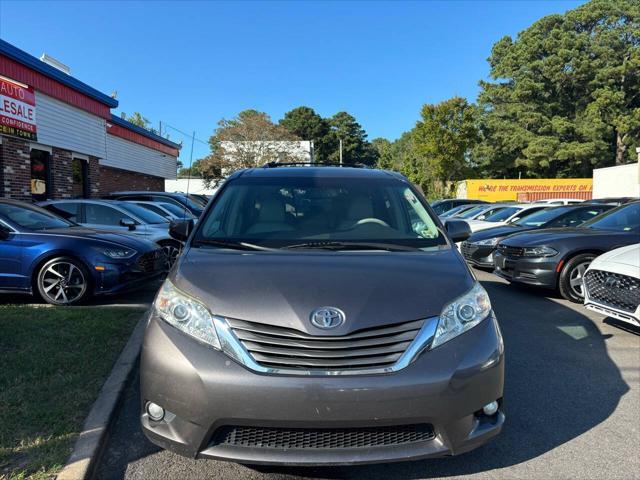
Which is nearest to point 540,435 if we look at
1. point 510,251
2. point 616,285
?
point 616,285

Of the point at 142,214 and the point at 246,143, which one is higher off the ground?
the point at 246,143

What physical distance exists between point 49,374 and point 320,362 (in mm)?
2624

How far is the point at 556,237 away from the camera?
7.45 metres

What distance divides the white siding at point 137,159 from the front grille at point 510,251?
15.6 meters

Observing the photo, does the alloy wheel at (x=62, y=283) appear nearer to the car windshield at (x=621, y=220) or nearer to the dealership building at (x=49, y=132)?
the dealership building at (x=49, y=132)

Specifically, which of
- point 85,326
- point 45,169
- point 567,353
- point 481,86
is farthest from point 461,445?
point 481,86

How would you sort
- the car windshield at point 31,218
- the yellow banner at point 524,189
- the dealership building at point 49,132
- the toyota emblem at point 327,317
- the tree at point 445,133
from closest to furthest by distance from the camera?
the toyota emblem at point 327,317
the car windshield at point 31,218
the dealership building at point 49,132
the tree at point 445,133
the yellow banner at point 524,189

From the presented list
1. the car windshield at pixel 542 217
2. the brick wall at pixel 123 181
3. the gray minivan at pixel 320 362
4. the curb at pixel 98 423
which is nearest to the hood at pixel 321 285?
the gray minivan at pixel 320 362

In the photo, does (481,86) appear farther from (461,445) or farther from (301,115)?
(461,445)

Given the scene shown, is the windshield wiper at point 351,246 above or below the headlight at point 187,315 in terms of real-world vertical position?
above

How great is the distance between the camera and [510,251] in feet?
25.8

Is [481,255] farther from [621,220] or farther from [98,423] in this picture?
[98,423]

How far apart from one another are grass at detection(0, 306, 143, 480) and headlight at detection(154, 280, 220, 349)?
989 millimetres

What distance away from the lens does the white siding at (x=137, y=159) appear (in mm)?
20469
